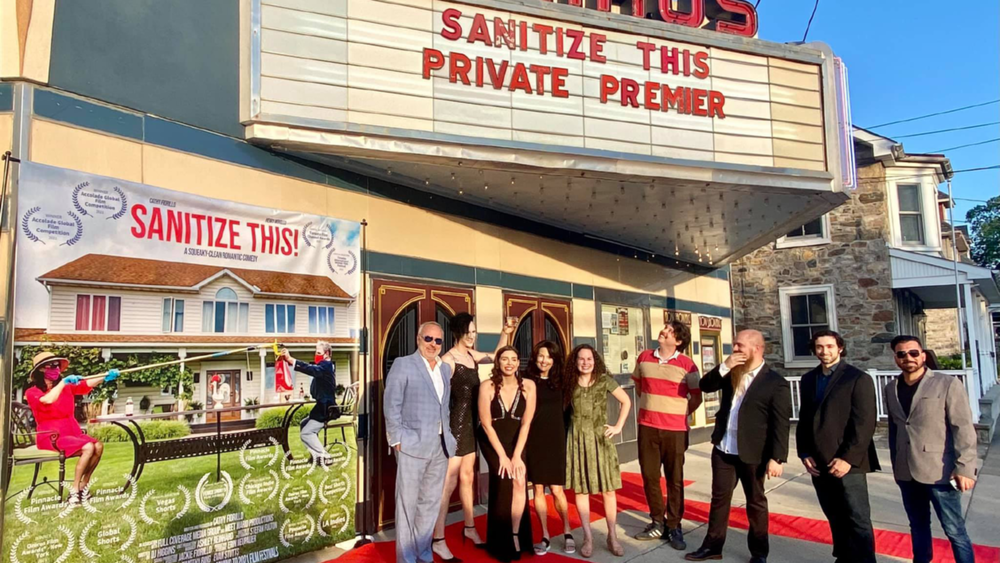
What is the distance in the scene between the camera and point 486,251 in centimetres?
782

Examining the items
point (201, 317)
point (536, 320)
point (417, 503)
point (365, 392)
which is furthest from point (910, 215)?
point (201, 317)

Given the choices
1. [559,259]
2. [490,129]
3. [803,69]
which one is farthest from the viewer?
[559,259]

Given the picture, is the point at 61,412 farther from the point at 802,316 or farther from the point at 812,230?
the point at 812,230

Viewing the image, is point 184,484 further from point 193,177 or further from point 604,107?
point 604,107

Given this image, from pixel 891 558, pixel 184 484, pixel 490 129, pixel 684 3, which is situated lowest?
pixel 891 558

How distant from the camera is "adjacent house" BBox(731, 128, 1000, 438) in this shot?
1578 cm

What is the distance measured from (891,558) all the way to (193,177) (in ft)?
20.4

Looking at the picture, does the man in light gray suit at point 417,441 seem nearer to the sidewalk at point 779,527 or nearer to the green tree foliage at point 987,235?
the sidewalk at point 779,527

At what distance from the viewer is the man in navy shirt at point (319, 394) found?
18.6ft

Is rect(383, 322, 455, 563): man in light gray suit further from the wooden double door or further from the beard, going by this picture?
the wooden double door

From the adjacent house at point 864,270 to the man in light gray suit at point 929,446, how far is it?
→ 11.7 m

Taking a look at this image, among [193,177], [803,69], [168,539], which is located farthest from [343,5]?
[803,69]

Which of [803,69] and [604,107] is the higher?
[803,69]

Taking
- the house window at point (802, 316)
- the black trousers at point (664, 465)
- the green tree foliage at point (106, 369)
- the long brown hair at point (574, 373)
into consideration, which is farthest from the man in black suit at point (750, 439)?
the house window at point (802, 316)
